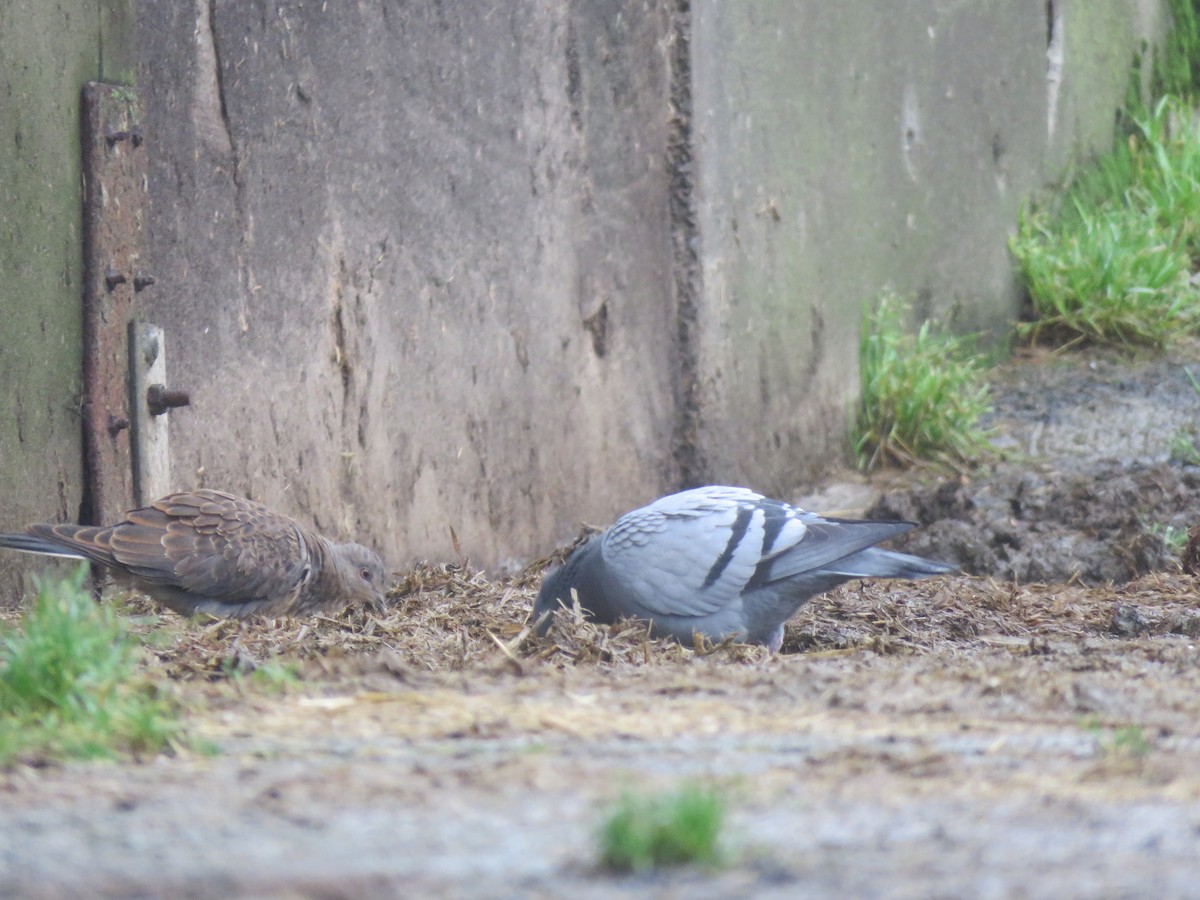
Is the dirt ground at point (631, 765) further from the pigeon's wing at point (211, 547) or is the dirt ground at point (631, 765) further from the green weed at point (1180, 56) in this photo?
the green weed at point (1180, 56)

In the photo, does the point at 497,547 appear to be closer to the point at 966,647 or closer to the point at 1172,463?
the point at 966,647

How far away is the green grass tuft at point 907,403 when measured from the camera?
23.8 feet

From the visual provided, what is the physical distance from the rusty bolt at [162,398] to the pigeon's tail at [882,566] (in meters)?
1.82

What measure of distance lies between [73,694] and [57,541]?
1.45 metres

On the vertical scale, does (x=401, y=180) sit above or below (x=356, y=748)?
above

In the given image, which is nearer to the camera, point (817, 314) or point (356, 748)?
point (356, 748)

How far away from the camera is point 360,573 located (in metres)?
4.52

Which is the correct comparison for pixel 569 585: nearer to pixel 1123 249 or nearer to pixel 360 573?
pixel 360 573

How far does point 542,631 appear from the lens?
4000 mm

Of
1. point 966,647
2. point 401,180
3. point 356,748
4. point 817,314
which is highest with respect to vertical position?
point 401,180

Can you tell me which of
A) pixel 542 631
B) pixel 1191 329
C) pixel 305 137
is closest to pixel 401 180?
pixel 305 137

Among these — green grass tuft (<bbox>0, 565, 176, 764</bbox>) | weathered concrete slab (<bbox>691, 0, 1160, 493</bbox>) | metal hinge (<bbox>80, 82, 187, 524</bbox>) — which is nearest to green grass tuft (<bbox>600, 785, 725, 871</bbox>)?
green grass tuft (<bbox>0, 565, 176, 764</bbox>)

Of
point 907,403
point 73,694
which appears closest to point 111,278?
point 73,694

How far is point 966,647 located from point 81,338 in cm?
252
